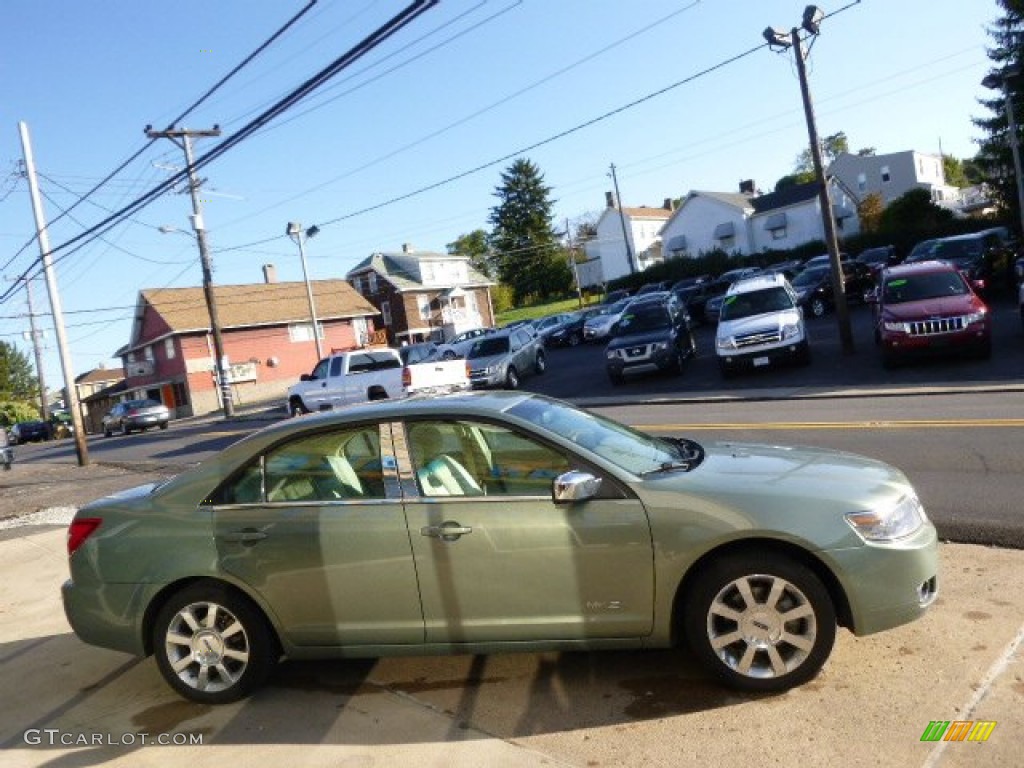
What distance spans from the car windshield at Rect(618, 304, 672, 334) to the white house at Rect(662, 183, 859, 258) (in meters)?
40.3

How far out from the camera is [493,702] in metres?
4.04

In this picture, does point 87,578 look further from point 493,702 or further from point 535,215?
point 535,215

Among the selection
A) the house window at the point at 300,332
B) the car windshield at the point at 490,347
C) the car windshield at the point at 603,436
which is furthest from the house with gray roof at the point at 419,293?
the car windshield at the point at 603,436

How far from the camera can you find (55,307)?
21453 millimetres

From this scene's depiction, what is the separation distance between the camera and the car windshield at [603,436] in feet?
13.9

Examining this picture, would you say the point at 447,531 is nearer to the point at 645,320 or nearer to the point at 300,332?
the point at 645,320

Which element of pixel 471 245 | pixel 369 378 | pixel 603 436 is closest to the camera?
pixel 603 436

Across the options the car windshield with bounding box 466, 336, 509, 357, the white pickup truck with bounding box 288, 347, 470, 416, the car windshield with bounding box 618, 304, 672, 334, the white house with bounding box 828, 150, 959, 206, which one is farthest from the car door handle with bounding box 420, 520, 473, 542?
the white house with bounding box 828, 150, 959, 206

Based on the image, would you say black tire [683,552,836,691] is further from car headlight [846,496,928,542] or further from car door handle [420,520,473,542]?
car door handle [420,520,473,542]

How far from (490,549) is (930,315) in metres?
14.0

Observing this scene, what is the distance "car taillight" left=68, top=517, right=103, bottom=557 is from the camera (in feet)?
15.1

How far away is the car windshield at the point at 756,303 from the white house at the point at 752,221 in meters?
42.3

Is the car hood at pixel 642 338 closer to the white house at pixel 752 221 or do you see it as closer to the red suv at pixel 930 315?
the red suv at pixel 930 315

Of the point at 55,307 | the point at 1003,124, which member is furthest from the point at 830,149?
the point at 55,307
